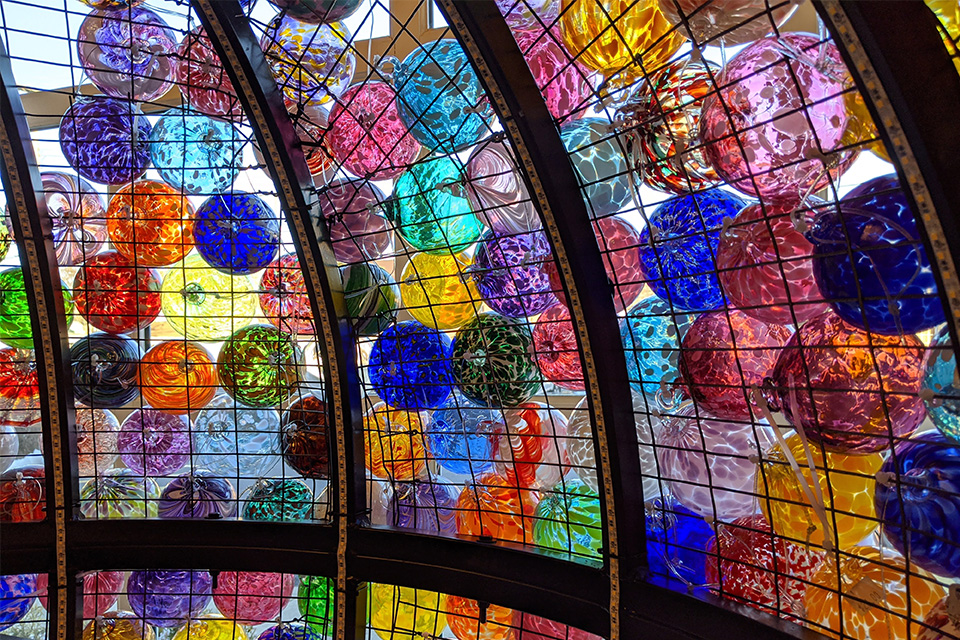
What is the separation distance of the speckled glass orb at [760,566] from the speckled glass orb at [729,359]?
1.76 ft

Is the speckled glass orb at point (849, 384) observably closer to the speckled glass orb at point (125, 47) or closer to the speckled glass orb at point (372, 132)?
the speckled glass orb at point (372, 132)

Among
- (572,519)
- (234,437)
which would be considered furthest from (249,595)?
(572,519)

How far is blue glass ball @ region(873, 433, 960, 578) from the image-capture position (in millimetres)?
2092

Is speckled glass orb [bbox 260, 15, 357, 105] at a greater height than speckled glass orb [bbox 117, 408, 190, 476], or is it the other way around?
speckled glass orb [bbox 260, 15, 357, 105]

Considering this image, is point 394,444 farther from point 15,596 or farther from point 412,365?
point 15,596

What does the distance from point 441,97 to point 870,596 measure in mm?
2829

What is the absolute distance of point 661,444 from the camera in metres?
3.27

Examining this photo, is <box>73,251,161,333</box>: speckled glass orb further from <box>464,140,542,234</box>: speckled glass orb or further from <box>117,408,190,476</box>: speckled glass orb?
<box>464,140,542,234</box>: speckled glass orb

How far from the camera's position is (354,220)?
13.3 ft

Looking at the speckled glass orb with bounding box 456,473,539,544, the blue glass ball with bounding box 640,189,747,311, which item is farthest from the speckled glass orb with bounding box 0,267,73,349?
the blue glass ball with bounding box 640,189,747,311

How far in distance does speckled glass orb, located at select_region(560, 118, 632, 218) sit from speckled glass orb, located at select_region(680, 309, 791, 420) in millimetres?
723

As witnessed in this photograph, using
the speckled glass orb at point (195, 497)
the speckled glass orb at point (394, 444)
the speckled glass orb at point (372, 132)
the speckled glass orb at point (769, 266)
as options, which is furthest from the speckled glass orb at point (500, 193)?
the speckled glass orb at point (195, 497)

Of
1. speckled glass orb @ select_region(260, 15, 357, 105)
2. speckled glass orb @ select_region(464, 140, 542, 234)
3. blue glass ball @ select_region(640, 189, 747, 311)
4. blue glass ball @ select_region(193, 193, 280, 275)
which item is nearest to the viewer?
blue glass ball @ select_region(640, 189, 747, 311)

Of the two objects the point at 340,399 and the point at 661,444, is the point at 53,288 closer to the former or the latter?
the point at 340,399
